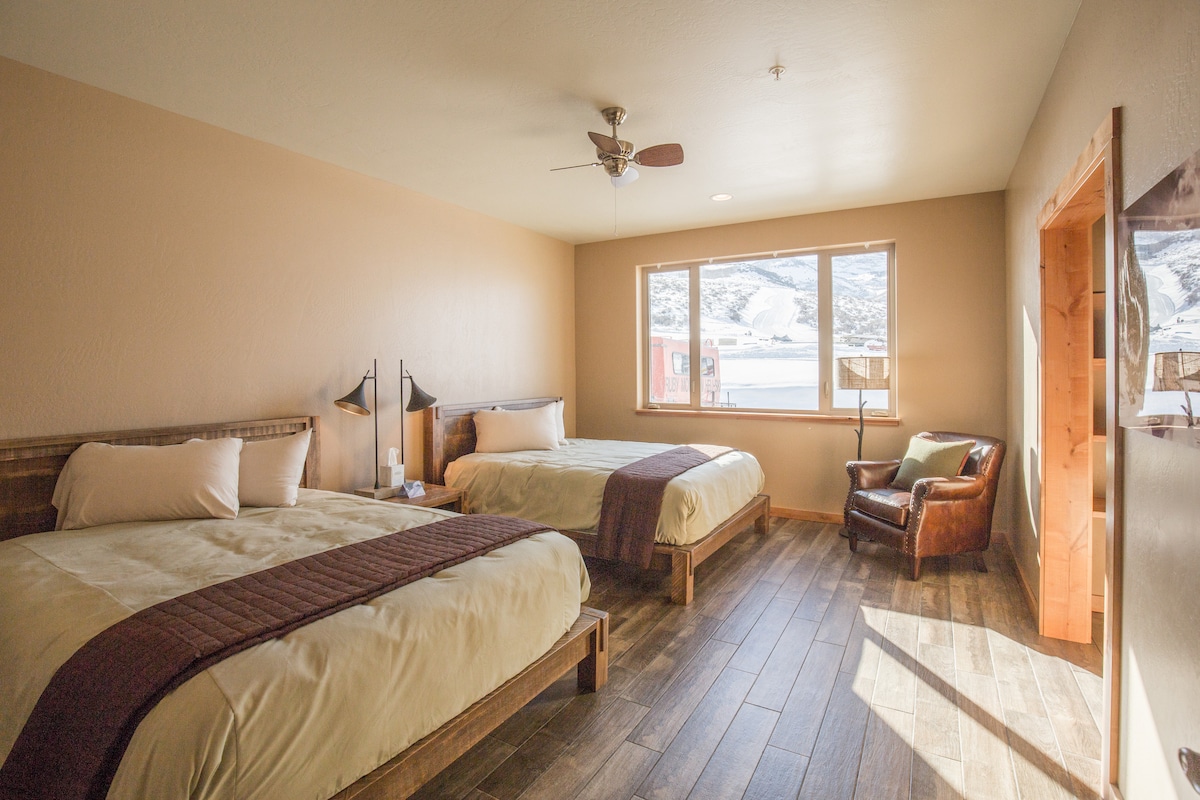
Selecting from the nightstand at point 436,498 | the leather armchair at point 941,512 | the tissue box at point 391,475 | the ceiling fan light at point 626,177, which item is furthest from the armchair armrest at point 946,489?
the tissue box at point 391,475

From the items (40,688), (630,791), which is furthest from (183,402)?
(630,791)

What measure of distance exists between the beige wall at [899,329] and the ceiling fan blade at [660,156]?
243 centimetres

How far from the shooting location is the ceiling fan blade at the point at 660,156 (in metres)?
2.92

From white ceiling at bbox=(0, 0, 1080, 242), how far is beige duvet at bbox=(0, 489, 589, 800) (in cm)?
197

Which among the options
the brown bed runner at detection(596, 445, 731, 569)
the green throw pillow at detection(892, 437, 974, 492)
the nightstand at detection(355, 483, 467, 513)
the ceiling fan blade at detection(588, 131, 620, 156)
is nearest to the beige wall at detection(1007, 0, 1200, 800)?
the ceiling fan blade at detection(588, 131, 620, 156)

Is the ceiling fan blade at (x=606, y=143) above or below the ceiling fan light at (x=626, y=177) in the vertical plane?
above

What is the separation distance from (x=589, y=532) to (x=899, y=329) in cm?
300

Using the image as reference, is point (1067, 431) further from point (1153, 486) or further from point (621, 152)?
point (621, 152)

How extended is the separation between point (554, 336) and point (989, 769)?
4.70 meters

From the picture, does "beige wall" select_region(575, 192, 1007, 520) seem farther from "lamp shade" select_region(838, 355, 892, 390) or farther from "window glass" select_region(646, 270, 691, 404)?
"lamp shade" select_region(838, 355, 892, 390)

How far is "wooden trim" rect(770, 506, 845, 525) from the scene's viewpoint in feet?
16.2

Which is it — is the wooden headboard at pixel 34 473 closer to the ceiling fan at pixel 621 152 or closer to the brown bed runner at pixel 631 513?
→ the brown bed runner at pixel 631 513

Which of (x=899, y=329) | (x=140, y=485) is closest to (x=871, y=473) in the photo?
(x=899, y=329)

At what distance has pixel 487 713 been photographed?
1807 millimetres
